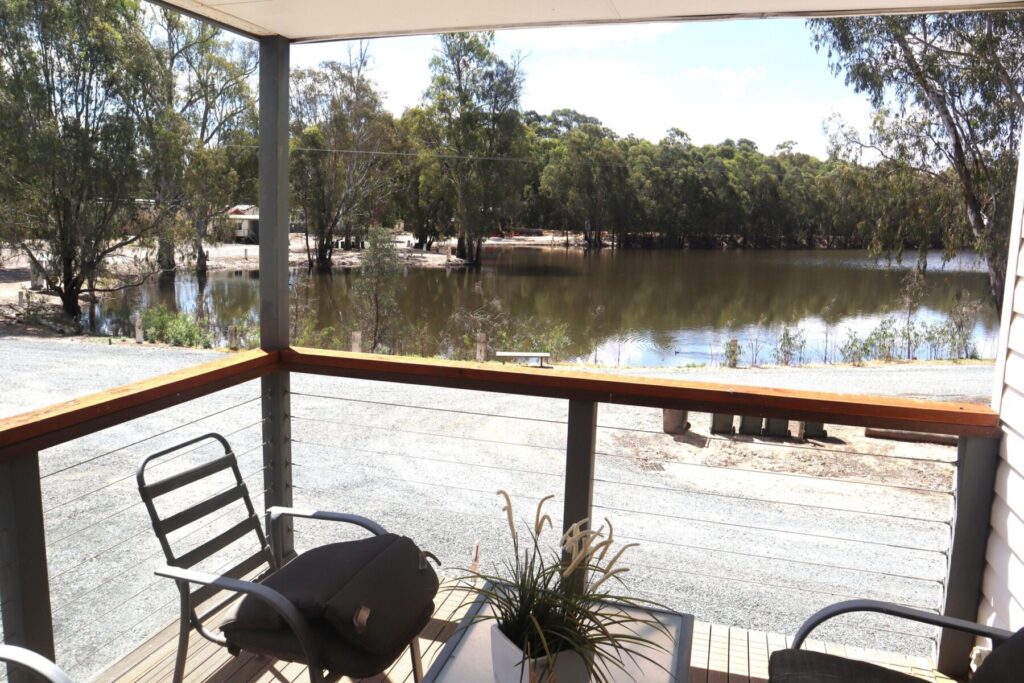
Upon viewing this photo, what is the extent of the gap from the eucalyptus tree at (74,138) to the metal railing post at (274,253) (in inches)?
211

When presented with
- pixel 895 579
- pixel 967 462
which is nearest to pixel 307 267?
pixel 895 579

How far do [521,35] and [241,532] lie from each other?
352 inches

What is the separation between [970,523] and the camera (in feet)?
7.33

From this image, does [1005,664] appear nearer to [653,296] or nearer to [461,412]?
[461,412]

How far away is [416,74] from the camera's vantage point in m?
8.84

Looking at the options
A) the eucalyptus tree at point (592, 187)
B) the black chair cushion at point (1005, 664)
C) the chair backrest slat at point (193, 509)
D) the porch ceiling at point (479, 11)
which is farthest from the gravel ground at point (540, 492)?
the eucalyptus tree at point (592, 187)

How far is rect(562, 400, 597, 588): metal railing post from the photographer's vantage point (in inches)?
97.0

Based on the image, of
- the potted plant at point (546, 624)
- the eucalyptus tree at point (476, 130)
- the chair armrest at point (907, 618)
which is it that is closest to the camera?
the potted plant at point (546, 624)

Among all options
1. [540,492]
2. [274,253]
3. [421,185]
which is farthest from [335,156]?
[274,253]

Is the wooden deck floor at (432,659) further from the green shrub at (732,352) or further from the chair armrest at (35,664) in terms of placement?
the green shrub at (732,352)

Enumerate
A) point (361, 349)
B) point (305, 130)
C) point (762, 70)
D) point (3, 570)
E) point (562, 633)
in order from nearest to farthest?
point (562, 633), point (3, 570), point (305, 130), point (762, 70), point (361, 349)

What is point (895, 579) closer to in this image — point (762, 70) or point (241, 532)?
point (241, 532)

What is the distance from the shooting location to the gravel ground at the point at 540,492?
147 inches

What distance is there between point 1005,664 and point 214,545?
1932 millimetres
